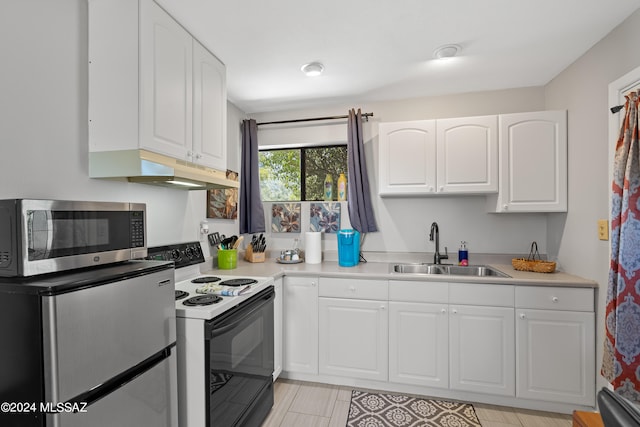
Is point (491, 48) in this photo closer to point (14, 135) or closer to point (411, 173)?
point (411, 173)

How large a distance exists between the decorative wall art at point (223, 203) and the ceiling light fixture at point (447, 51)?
189 centimetres

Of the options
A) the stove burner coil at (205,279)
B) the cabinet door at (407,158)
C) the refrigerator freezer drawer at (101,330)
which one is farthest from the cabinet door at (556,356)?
the refrigerator freezer drawer at (101,330)

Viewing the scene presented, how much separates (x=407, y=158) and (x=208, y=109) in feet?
5.19

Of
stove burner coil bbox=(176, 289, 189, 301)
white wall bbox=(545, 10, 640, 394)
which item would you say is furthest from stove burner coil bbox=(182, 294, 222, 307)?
white wall bbox=(545, 10, 640, 394)

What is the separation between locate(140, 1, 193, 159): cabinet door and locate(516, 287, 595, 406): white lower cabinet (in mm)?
2387

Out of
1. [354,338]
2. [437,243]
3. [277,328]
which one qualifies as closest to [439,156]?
[437,243]

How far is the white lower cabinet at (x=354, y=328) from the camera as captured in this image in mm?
2295

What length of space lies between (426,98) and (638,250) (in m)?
1.90

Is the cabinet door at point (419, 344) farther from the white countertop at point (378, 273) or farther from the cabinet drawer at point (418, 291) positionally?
the white countertop at point (378, 273)

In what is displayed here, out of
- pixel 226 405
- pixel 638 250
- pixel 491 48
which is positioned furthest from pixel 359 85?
pixel 226 405

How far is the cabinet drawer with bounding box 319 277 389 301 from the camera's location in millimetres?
2299

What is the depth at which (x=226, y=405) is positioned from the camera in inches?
61.8

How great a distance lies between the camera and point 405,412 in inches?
82.2

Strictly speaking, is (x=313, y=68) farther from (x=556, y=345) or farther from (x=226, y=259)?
(x=556, y=345)
